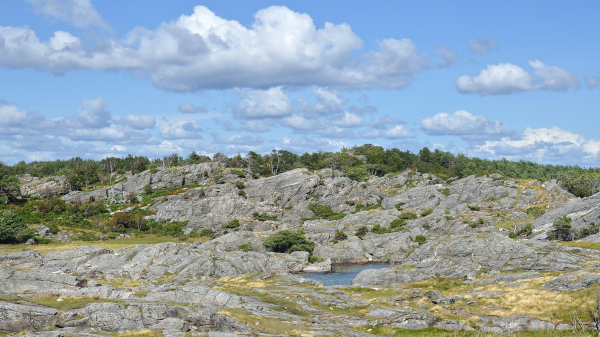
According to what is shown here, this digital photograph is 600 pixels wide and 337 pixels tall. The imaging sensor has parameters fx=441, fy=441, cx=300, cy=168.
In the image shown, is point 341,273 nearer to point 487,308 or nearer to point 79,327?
point 487,308

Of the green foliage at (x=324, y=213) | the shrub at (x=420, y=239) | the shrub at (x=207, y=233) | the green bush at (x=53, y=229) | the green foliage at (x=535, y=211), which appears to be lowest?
the shrub at (x=207, y=233)

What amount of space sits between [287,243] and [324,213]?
55.0 meters

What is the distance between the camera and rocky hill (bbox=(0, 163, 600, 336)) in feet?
152

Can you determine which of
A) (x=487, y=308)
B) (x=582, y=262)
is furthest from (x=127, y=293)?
(x=582, y=262)

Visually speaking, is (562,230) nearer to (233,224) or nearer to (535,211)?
(535,211)

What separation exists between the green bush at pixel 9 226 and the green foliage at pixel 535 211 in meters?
154

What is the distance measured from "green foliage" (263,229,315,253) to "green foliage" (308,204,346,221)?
46.5 m

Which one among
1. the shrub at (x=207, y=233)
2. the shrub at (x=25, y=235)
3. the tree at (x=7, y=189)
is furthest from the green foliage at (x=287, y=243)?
the tree at (x=7, y=189)

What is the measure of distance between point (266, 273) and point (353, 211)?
9018 cm

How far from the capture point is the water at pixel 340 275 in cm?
9738

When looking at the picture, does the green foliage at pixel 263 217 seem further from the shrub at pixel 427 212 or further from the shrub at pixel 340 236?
the shrub at pixel 427 212

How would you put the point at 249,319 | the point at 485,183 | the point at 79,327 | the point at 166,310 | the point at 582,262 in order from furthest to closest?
the point at 485,183, the point at 582,262, the point at 249,319, the point at 166,310, the point at 79,327

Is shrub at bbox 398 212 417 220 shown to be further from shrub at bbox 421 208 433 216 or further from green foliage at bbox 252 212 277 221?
green foliage at bbox 252 212 277 221

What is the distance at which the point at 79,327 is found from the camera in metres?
38.9
